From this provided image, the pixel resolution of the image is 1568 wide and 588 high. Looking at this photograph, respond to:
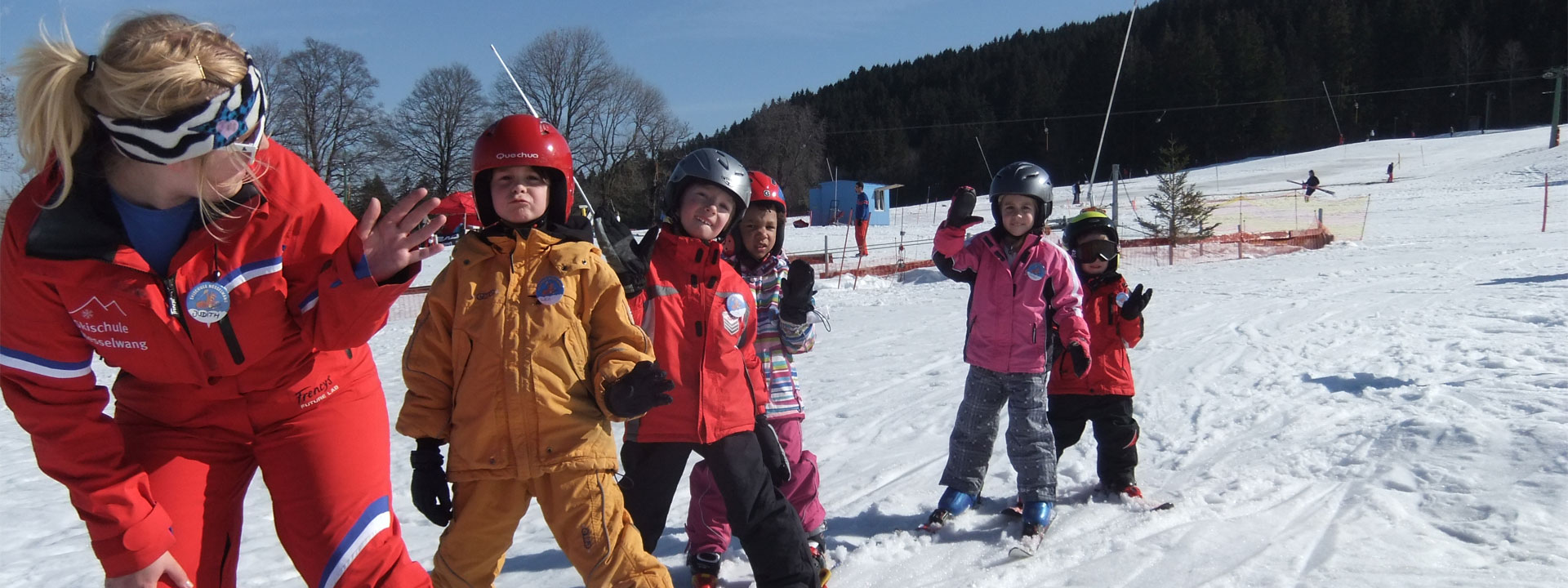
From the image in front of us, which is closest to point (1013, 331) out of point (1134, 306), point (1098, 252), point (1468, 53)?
point (1134, 306)

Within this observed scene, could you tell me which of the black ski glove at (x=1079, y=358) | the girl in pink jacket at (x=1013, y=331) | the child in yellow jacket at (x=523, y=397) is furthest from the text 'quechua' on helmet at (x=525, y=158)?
the black ski glove at (x=1079, y=358)

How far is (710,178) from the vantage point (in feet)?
11.3

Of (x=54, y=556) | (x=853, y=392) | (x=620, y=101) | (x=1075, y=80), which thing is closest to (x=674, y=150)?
(x=620, y=101)

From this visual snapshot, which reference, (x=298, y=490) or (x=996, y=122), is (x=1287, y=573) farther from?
(x=996, y=122)

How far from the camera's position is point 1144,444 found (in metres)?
5.56

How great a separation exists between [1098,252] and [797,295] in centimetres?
192

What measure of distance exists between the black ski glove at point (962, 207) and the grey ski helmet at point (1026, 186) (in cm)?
11

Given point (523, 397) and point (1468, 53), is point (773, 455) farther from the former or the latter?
point (1468, 53)

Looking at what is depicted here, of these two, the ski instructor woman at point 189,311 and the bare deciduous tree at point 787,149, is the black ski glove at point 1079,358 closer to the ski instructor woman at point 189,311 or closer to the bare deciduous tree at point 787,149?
the ski instructor woman at point 189,311

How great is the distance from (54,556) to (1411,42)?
334 ft

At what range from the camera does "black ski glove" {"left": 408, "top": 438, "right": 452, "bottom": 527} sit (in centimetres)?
252

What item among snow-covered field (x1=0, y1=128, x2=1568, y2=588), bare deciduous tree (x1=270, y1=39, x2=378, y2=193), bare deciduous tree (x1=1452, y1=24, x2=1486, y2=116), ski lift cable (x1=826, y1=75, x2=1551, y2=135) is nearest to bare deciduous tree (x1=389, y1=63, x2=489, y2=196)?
bare deciduous tree (x1=270, y1=39, x2=378, y2=193)

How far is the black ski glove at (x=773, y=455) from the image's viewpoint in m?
3.50

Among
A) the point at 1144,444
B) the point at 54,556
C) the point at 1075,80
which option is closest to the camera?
the point at 54,556
